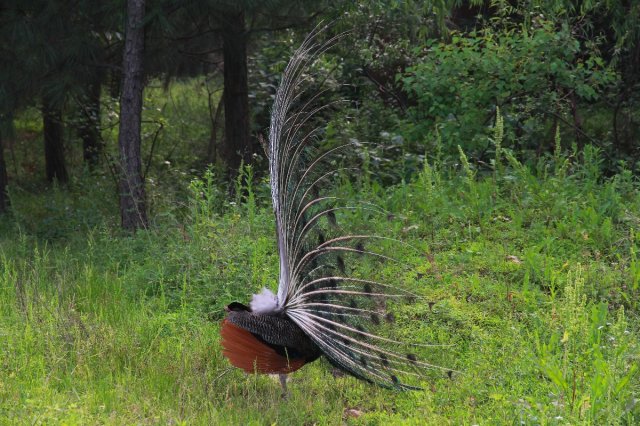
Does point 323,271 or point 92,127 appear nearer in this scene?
point 323,271

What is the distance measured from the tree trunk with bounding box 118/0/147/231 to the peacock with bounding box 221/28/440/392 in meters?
3.27

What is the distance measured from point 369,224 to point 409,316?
878 mm

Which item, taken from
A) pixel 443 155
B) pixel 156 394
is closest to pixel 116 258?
pixel 156 394

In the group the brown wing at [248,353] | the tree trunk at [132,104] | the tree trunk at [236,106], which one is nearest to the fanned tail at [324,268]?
the brown wing at [248,353]

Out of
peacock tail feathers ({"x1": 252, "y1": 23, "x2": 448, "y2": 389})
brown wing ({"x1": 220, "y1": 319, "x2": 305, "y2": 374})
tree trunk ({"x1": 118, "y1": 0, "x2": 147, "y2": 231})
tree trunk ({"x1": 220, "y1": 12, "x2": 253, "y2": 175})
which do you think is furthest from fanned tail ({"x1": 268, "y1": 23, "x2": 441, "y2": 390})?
tree trunk ({"x1": 220, "y1": 12, "x2": 253, "y2": 175})

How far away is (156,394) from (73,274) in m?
2.46

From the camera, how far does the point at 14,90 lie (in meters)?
9.98

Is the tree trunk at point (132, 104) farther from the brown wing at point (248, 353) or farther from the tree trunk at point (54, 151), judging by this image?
the tree trunk at point (54, 151)

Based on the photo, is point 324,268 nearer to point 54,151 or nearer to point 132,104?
point 132,104

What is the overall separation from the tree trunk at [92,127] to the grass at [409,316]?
14.8ft

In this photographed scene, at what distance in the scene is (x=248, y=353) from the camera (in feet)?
16.5

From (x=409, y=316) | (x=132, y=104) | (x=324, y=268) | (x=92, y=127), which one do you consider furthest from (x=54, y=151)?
(x=324, y=268)

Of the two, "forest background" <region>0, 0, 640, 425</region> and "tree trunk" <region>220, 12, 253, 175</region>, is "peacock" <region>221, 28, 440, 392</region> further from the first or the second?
"tree trunk" <region>220, 12, 253, 175</region>

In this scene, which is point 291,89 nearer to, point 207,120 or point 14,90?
point 14,90
